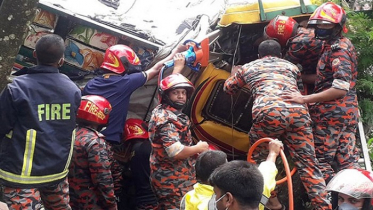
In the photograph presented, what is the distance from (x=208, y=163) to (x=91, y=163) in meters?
2.10

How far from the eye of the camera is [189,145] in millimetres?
6492

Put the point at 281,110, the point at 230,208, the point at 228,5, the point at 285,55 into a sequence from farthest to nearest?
the point at 228,5 < the point at 285,55 < the point at 281,110 < the point at 230,208

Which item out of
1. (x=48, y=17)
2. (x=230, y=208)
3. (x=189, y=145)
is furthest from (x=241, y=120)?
(x=230, y=208)

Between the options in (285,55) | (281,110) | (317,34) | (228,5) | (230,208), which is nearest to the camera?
(230,208)

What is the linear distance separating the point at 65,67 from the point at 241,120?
8.44 ft

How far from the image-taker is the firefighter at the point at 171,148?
6.15 meters

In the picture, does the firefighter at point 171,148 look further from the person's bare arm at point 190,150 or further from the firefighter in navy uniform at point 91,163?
the firefighter in navy uniform at point 91,163

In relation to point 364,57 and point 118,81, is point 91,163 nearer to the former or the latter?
point 118,81

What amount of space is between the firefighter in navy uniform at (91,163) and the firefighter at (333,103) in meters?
2.47

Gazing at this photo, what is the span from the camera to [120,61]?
7.30 m

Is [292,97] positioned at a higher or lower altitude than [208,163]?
higher

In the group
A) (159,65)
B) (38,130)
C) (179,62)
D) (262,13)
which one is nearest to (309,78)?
(262,13)

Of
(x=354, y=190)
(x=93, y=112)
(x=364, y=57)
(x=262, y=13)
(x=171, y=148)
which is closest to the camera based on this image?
(x=354, y=190)

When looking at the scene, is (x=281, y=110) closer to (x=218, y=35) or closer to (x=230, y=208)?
(x=218, y=35)
